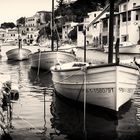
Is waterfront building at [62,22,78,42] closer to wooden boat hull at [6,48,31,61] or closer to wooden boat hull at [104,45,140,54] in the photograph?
wooden boat hull at [6,48,31,61]

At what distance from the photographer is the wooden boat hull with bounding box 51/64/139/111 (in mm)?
18203

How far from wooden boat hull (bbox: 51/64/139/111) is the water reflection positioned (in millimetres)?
555

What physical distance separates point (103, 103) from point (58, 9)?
484 feet

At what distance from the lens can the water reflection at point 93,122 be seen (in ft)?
49.3

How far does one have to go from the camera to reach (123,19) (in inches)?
2638

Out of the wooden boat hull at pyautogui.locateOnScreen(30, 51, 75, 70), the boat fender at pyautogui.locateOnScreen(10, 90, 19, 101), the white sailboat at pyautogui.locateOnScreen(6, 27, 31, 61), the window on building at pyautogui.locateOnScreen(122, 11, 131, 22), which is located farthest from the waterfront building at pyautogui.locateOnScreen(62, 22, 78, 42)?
the boat fender at pyautogui.locateOnScreen(10, 90, 19, 101)

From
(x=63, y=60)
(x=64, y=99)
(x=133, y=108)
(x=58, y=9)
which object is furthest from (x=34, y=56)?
(x=58, y=9)

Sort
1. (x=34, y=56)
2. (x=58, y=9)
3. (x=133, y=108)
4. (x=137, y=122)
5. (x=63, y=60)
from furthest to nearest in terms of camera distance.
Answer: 1. (x=58, y=9)
2. (x=34, y=56)
3. (x=63, y=60)
4. (x=133, y=108)
5. (x=137, y=122)

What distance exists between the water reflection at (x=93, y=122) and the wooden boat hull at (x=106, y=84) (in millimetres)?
555

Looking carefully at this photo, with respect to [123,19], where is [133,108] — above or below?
below

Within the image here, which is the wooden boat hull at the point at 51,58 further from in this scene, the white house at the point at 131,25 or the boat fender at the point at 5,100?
the white house at the point at 131,25

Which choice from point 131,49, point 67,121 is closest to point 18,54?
point 131,49

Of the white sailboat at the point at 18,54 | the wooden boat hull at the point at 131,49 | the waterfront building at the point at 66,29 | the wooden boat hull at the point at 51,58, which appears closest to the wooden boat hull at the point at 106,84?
the wooden boat hull at the point at 51,58

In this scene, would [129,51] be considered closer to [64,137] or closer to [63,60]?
[63,60]
